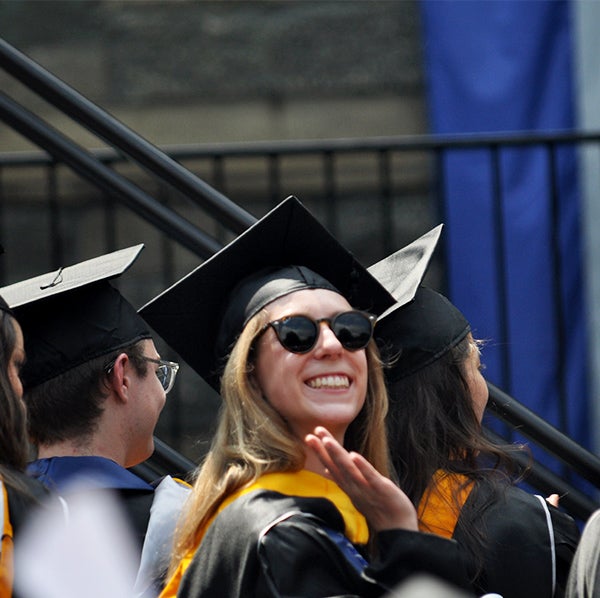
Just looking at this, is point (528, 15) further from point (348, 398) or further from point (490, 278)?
point (348, 398)

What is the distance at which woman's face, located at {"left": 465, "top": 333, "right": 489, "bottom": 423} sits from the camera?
12.3ft

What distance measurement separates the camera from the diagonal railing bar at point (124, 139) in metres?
4.31

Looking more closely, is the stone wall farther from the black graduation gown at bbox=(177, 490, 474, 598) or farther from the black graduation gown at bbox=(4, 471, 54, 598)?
the black graduation gown at bbox=(177, 490, 474, 598)

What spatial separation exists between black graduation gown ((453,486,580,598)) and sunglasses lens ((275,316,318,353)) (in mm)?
573

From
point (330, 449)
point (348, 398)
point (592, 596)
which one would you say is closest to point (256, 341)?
point (348, 398)

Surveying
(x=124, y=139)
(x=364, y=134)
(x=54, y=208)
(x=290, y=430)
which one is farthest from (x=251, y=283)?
(x=364, y=134)

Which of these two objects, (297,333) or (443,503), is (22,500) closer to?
(297,333)

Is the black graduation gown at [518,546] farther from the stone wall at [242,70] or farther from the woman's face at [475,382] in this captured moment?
the stone wall at [242,70]

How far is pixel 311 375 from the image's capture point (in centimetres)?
325

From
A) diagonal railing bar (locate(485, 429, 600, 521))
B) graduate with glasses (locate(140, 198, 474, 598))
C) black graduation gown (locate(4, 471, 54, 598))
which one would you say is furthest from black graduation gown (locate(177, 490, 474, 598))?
diagonal railing bar (locate(485, 429, 600, 521))

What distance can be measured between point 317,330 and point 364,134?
3.51 m

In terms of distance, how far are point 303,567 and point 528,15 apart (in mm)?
3994

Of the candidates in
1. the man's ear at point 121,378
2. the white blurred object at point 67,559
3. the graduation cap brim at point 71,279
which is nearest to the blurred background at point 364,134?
the graduation cap brim at point 71,279

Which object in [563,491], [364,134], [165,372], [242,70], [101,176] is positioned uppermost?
[242,70]
